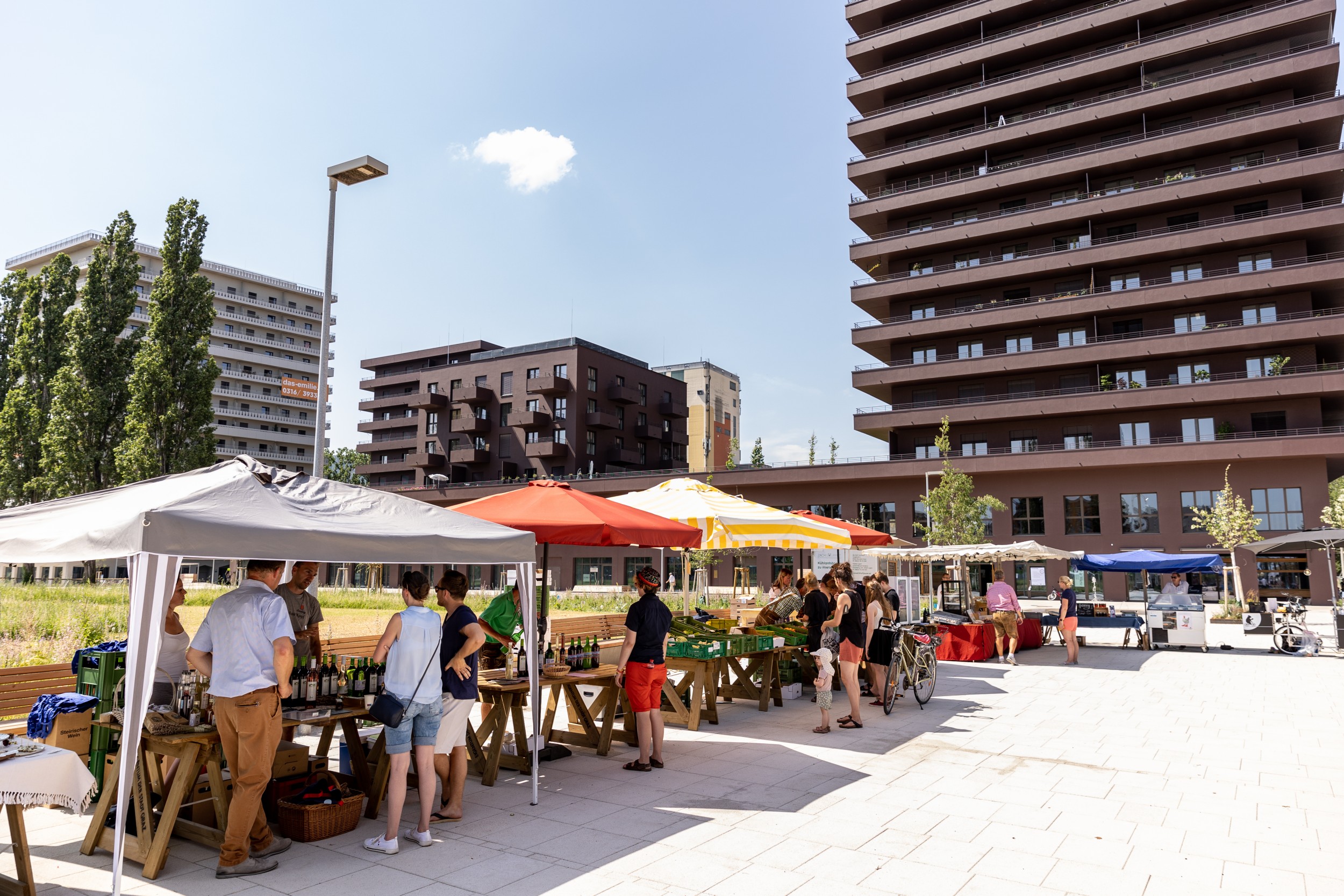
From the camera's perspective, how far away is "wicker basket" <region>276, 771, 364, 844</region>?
6.17 metres

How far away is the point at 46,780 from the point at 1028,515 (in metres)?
49.4

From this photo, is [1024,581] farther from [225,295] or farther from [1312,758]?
[225,295]

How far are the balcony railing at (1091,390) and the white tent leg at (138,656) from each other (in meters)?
49.1

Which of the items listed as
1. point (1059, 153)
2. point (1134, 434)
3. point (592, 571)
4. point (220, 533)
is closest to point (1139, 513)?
point (1134, 434)

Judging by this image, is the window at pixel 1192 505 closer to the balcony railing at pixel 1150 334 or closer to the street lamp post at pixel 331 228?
the balcony railing at pixel 1150 334

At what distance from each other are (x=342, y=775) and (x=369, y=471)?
8307 cm

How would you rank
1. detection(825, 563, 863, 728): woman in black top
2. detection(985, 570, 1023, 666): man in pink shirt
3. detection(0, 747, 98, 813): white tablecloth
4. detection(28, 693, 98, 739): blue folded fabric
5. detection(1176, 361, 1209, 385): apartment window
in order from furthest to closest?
detection(1176, 361, 1209, 385): apartment window
detection(985, 570, 1023, 666): man in pink shirt
detection(825, 563, 863, 728): woman in black top
detection(28, 693, 98, 739): blue folded fabric
detection(0, 747, 98, 813): white tablecloth

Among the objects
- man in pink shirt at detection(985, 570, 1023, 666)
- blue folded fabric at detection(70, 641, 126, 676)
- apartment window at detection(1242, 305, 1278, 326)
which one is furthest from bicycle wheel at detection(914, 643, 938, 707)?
apartment window at detection(1242, 305, 1278, 326)

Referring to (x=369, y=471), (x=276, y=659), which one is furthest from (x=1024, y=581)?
(x=369, y=471)

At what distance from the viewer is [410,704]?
615 cm

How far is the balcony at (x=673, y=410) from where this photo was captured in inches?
3100

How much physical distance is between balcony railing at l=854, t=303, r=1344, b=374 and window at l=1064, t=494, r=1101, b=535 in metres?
8.76

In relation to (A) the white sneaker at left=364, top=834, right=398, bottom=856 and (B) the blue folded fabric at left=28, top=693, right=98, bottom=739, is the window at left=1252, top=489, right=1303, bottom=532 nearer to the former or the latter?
(A) the white sneaker at left=364, top=834, right=398, bottom=856

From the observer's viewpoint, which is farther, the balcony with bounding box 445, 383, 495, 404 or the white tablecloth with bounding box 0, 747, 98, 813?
the balcony with bounding box 445, 383, 495, 404
